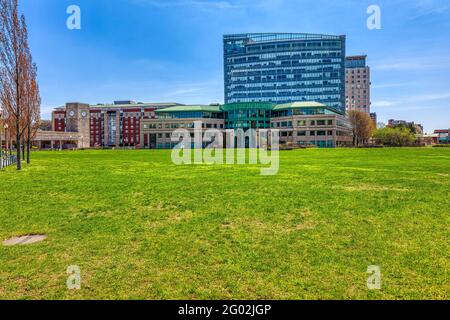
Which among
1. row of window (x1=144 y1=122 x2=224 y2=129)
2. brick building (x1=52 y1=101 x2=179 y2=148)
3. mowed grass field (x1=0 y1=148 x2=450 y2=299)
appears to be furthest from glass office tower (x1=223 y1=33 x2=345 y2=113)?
mowed grass field (x1=0 y1=148 x2=450 y2=299)

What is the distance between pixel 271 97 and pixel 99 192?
15197cm

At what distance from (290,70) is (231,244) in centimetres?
16219

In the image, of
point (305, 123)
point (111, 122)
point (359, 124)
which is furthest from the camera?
point (111, 122)

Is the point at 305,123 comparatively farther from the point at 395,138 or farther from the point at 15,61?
the point at 15,61

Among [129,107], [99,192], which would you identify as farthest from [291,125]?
[99,192]

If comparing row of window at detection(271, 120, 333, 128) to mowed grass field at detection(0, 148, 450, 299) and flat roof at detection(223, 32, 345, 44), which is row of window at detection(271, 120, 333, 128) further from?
mowed grass field at detection(0, 148, 450, 299)

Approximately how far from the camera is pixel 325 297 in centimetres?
535

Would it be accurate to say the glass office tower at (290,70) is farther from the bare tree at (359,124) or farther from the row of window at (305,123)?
the row of window at (305,123)

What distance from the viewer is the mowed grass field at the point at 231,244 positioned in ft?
18.7

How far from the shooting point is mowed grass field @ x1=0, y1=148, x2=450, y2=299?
5.71 m

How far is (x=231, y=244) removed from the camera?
25.8 feet

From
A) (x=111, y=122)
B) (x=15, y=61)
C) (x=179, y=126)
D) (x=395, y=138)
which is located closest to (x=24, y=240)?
(x=15, y=61)
